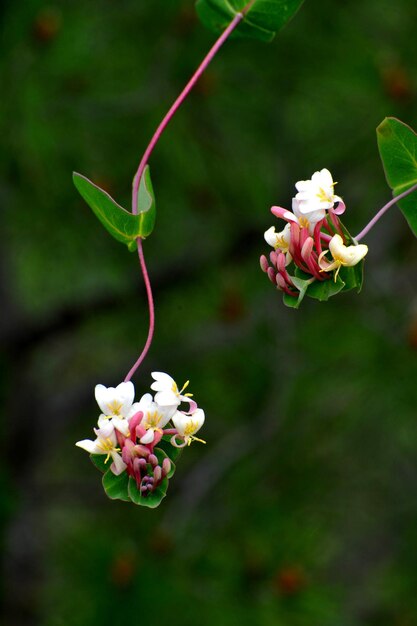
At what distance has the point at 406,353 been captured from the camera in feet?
3.35

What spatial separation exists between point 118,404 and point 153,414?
0.05 ft

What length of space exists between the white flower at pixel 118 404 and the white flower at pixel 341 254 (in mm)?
87

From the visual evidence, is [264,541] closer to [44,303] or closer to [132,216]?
[44,303]

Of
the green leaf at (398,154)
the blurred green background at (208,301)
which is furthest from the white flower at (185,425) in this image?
the blurred green background at (208,301)

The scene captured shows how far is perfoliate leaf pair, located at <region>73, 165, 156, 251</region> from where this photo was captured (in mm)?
425

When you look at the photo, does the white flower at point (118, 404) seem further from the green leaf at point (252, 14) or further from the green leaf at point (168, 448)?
the green leaf at point (252, 14)

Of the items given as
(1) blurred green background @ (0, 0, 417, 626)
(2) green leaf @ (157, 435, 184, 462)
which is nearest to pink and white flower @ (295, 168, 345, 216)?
(2) green leaf @ (157, 435, 184, 462)

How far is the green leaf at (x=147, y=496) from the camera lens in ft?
1.28

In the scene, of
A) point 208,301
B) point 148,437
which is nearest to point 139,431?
point 148,437

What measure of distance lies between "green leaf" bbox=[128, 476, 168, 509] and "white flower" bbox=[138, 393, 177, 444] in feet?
0.07

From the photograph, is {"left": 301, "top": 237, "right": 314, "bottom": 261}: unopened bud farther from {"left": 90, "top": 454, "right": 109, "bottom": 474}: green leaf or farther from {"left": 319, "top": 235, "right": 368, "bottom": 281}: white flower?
{"left": 90, "top": 454, "right": 109, "bottom": 474}: green leaf

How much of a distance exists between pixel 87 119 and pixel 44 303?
0.32 metres

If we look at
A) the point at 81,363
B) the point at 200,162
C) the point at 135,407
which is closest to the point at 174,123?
the point at 200,162

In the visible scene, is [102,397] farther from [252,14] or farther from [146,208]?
[252,14]
